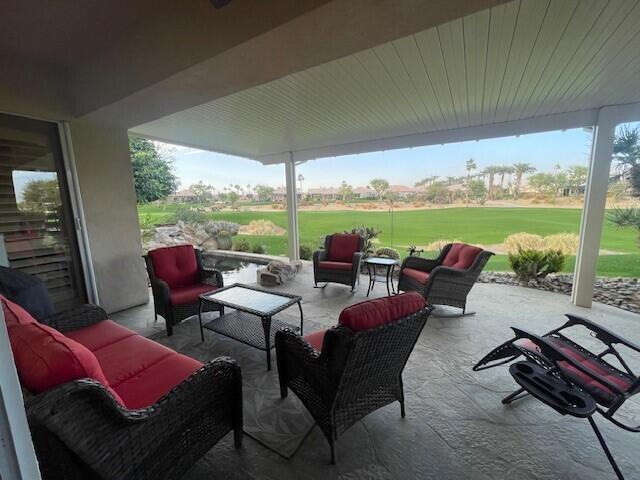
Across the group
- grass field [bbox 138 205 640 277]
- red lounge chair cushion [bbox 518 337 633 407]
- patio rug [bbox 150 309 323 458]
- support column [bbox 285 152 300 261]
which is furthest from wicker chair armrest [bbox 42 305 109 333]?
grass field [bbox 138 205 640 277]

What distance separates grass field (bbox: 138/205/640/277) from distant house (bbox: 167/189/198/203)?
1.11ft

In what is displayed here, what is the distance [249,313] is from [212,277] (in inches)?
41.5

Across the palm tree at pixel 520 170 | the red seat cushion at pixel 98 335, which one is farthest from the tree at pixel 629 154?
the red seat cushion at pixel 98 335

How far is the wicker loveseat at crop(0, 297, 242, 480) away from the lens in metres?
0.95

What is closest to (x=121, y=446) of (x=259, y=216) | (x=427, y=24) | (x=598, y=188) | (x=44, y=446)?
(x=44, y=446)

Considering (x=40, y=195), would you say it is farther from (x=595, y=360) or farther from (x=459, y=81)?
(x=595, y=360)

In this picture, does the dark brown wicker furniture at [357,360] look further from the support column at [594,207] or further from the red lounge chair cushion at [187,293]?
the support column at [594,207]

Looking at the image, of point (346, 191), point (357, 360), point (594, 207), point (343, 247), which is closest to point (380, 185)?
point (346, 191)

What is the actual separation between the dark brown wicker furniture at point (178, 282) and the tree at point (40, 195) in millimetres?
1236

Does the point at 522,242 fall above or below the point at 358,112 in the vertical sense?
below

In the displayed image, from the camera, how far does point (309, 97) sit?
3.08 m

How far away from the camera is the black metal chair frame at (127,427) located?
0.92 metres

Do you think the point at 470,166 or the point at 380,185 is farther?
the point at 380,185

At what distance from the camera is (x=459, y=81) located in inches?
106
